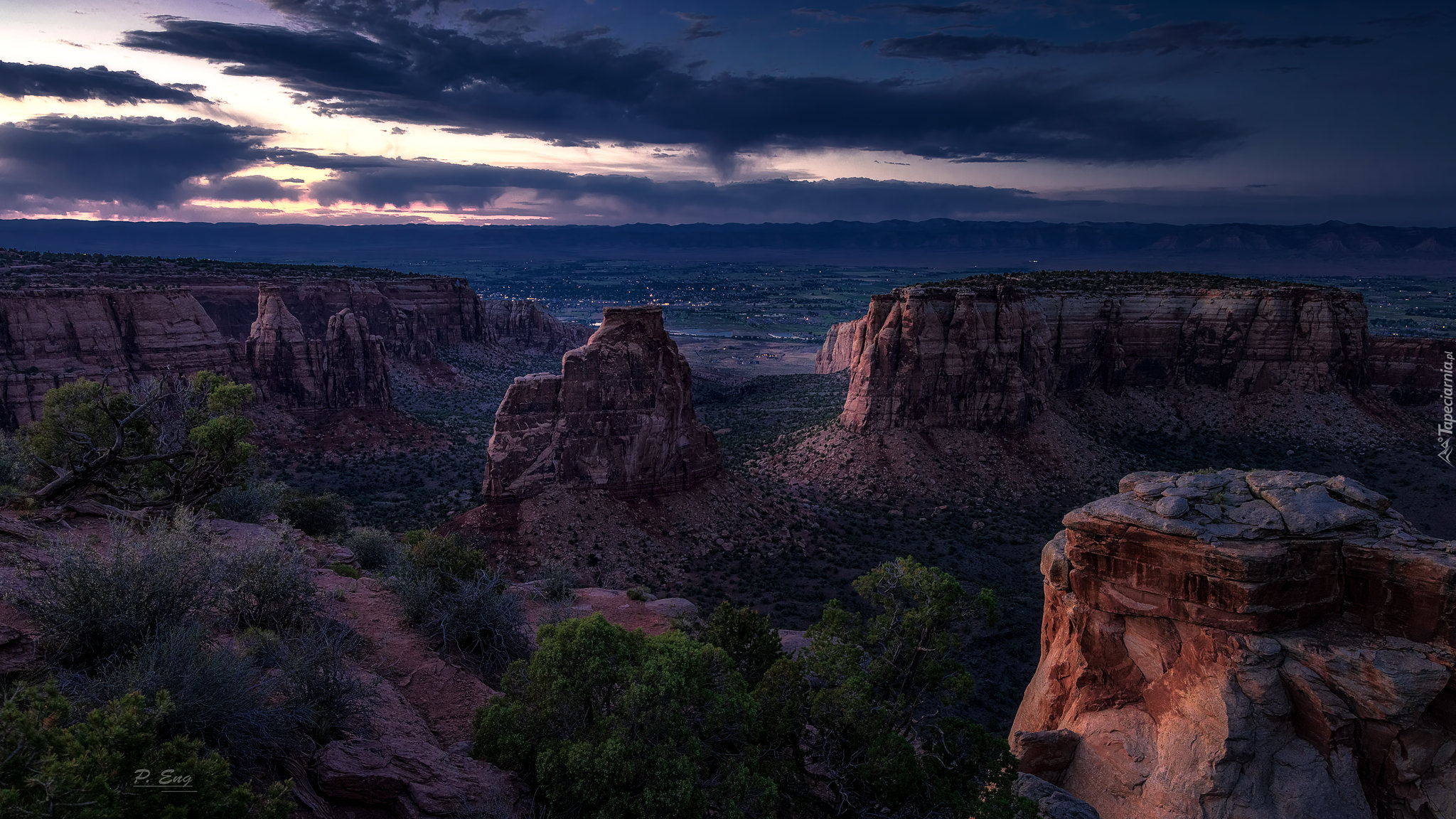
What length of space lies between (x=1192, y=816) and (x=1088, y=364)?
2238 inches

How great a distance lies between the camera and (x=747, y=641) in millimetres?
17656

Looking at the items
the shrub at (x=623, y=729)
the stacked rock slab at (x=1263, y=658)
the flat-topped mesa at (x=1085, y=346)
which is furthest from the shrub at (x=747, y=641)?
the flat-topped mesa at (x=1085, y=346)

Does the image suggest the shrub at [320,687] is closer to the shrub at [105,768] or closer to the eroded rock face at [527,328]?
the shrub at [105,768]

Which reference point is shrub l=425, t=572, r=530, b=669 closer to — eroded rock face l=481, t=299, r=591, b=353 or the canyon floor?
the canyon floor

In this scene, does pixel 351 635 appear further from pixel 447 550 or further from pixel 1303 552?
pixel 1303 552

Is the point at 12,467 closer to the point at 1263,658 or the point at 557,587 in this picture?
the point at 557,587

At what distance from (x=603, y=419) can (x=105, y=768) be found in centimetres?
3057

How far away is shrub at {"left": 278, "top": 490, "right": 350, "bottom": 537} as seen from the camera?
32.3m

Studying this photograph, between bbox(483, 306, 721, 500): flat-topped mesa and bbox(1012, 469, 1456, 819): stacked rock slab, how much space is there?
27.0 m

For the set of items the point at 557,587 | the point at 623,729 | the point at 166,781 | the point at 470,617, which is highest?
the point at 166,781

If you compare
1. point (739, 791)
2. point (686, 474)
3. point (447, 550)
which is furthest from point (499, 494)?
point (739, 791)

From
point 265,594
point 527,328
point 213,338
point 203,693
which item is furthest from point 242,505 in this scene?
point 527,328

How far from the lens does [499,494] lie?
121 feet

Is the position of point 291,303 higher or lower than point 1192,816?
higher
